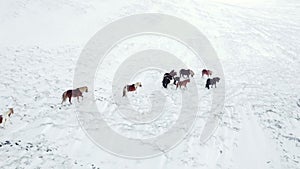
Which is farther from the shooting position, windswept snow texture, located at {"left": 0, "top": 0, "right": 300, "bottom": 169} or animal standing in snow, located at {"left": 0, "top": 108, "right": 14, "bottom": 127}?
animal standing in snow, located at {"left": 0, "top": 108, "right": 14, "bottom": 127}

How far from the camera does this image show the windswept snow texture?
1025 cm

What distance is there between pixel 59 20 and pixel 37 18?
1.95m

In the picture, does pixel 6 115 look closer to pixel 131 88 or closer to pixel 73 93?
pixel 73 93

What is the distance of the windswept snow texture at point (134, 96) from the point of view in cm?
1025

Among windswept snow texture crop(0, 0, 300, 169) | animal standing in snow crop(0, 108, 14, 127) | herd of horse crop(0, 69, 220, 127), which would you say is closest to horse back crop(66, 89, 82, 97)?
herd of horse crop(0, 69, 220, 127)

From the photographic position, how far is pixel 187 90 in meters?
15.9

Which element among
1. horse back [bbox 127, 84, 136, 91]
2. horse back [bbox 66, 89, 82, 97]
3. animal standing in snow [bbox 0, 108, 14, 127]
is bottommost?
animal standing in snow [bbox 0, 108, 14, 127]

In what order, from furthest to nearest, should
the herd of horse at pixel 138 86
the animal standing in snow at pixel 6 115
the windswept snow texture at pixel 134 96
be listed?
the herd of horse at pixel 138 86
the animal standing in snow at pixel 6 115
the windswept snow texture at pixel 134 96

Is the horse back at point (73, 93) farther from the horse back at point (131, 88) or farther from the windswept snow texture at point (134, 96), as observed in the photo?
the horse back at point (131, 88)

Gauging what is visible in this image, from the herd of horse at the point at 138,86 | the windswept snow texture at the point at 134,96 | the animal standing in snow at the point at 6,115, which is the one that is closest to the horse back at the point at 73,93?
the herd of horse at the point at 138,86

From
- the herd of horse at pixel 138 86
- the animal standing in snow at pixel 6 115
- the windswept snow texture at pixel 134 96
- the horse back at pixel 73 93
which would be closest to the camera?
the windswept snow texture at pixel 134 96

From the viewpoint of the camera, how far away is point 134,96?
47.6ft

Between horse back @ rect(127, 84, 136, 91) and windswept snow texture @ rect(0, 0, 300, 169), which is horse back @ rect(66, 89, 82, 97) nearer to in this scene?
windswept snow texture @ rect(0, 0, 300, 169)

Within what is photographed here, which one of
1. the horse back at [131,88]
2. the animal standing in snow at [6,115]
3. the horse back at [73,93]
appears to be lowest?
the animal standing in snow at [6,115]
